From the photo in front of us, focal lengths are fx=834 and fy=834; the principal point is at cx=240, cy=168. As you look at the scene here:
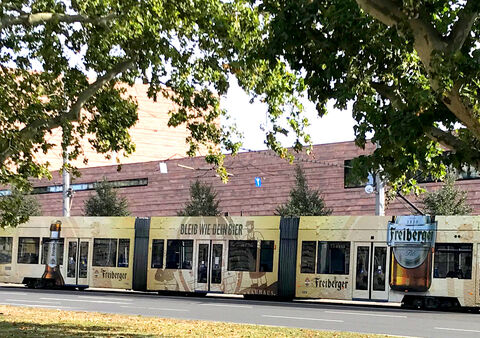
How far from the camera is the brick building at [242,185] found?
170 feet

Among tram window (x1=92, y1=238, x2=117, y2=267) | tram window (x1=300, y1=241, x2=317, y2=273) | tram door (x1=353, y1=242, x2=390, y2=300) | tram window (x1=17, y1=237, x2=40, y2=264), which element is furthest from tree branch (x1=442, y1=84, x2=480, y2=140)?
tram window (x1=17, y1=237, x2=40, y2=264)

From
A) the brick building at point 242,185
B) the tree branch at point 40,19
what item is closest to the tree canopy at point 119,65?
the tree branch at point 40,19

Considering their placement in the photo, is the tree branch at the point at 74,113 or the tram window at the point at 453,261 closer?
the tree branch at the point at 74,113

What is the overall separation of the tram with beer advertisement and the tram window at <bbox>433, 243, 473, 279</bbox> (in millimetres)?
33

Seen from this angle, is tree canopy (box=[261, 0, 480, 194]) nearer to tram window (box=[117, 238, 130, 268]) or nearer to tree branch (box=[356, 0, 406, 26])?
tree branch (box=[356, 0, 406, 26])

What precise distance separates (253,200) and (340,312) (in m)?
32.9

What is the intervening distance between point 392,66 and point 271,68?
6.11 feet

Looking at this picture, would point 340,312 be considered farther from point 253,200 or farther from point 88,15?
point 253,200

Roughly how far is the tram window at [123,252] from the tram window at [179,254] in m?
2.01

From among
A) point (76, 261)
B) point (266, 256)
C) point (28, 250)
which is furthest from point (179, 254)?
point (28, 250)

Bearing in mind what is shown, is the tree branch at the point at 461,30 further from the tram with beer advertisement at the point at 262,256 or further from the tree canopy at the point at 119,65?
the tram with beer advertisement at the point at 262,256

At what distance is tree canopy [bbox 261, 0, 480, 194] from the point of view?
9.98 meters

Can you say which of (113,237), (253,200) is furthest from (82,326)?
(253,200)

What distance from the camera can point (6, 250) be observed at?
38594 millimetres
